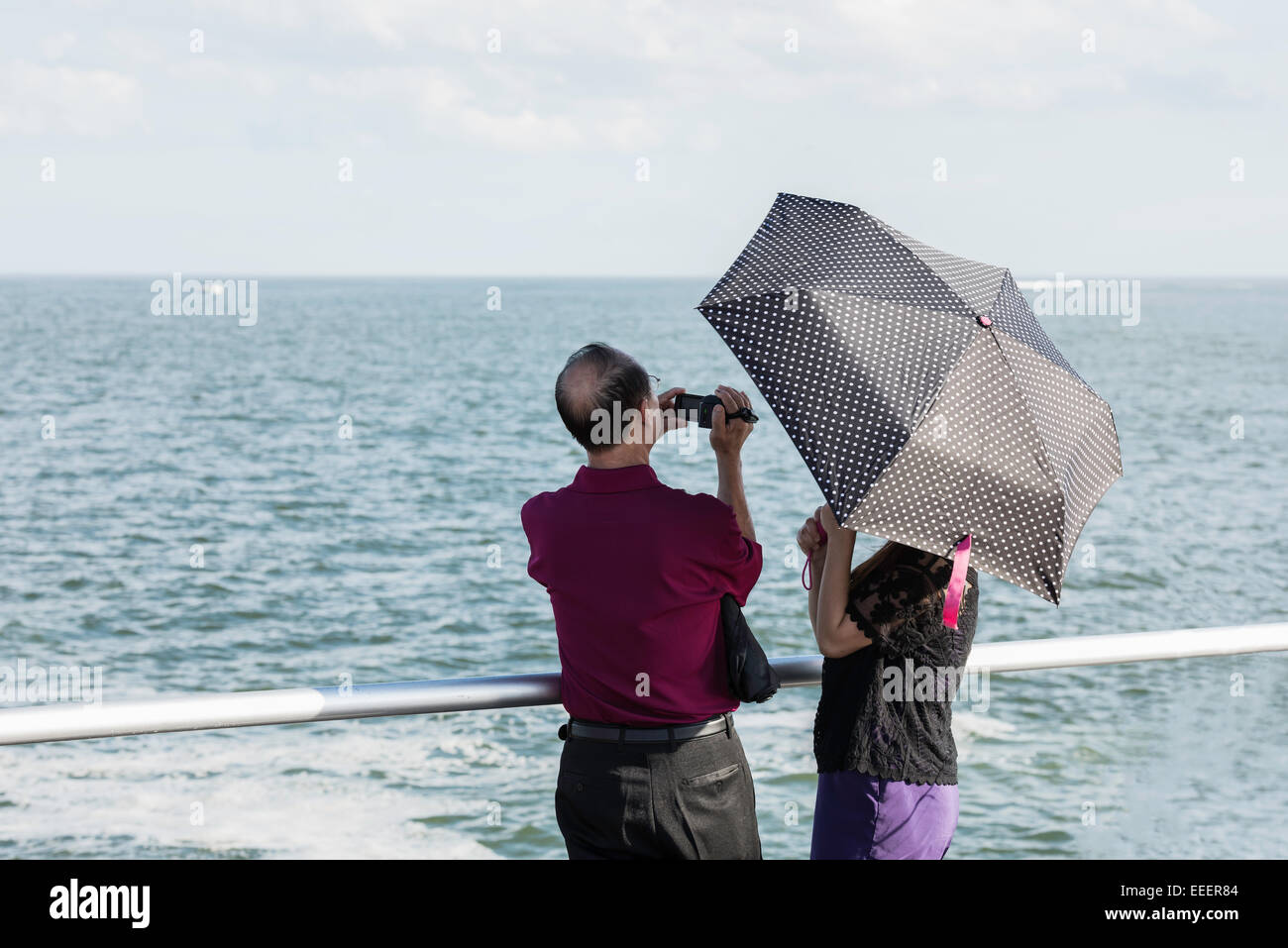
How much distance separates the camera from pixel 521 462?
34.5 m

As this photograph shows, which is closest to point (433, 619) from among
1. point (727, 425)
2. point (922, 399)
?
point (727, 425)

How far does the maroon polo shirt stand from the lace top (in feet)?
0.86

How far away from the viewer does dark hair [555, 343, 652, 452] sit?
2418 mm

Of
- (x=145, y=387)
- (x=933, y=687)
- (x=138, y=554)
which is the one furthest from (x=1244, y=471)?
(x=145, y=387)

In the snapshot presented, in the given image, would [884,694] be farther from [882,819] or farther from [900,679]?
[882,819]

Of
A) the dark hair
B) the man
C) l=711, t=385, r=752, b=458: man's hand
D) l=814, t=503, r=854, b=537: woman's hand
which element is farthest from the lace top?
the dark hair

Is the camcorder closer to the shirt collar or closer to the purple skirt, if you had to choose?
the shirt collar

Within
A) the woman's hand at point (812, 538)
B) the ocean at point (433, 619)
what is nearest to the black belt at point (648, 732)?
the woman's hand at point (812, 538)

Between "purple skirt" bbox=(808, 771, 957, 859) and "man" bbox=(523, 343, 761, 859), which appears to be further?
"purple skirt" bbox=(808, 771, 957, 859)

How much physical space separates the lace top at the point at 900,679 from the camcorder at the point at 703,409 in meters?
0.40

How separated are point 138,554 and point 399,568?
200 inches

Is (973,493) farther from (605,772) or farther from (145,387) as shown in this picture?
(145,387)

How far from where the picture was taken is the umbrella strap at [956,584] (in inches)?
90.4

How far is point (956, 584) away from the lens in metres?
2.30
